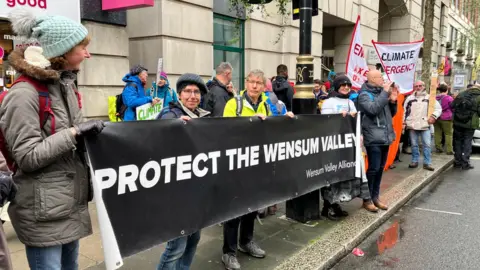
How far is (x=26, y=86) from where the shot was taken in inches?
80.6

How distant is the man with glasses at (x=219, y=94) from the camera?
5051 mm

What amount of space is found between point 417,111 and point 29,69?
8512mm

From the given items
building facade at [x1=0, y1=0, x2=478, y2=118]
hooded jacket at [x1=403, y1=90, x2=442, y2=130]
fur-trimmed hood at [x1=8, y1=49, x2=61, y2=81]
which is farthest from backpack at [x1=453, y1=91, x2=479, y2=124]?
fur-trimmed hood at [x1=8, y1=49, x2=61, y2=81]

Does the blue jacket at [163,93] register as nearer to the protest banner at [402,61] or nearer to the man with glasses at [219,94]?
the man with glasses at [219,94]

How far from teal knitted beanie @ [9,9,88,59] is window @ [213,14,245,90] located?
7.16 m

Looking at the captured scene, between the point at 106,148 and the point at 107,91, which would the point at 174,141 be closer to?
the point at 106,148

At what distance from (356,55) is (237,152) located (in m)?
4.23

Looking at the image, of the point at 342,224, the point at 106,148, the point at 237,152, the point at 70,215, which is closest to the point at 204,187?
the point at 237,152

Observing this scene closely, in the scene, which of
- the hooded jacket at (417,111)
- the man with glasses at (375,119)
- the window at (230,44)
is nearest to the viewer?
the man with glasses at (375,119)

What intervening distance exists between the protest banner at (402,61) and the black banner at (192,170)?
14.7 feet

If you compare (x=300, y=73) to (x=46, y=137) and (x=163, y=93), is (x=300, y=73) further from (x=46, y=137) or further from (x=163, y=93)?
(x=46, y=137)

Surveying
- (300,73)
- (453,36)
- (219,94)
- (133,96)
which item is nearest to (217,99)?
(219,94)

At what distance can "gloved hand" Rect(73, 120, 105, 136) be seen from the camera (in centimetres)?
212

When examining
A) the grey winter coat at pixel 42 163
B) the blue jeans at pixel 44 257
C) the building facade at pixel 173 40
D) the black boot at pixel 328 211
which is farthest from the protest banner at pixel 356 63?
the blue jeans at pixel 44 257
